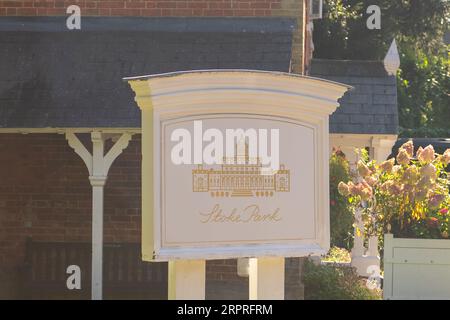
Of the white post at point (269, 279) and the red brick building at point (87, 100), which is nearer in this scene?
the white post at point (269, 279)

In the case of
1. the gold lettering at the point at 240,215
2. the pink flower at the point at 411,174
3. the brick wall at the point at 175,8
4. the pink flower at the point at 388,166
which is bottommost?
the gold lettering at the point at 240,215

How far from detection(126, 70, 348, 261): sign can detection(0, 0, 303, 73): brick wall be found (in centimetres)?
530

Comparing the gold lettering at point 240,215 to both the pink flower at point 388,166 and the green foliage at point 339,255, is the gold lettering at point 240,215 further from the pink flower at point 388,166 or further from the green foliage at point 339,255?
the green foliage at point 339,255

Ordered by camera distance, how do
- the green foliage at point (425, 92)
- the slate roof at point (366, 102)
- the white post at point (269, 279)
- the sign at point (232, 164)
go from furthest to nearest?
1. the green foliage at point (425, 92)
2. the slate roof at point (366, 102)
3. the white post at point (269, 279)
4. the sign at point (232, 164)

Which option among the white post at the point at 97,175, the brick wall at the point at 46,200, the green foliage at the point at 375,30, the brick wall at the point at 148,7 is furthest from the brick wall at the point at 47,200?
the green foliage at the point at 375,30

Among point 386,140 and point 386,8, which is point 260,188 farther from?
point 386,8

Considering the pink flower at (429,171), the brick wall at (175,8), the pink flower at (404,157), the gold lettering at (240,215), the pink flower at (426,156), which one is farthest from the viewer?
the brick wall at (175,8)

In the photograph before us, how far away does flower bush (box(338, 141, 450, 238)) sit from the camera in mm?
8883

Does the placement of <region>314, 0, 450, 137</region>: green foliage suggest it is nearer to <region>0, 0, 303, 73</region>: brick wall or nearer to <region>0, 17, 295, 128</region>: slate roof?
<region>0, 0, 303, 73</region>: brick wall

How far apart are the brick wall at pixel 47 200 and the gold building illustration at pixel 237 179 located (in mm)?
6221

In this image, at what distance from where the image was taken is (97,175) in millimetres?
11195

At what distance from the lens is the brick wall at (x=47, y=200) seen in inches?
504

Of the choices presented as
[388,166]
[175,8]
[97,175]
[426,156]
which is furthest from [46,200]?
[426,156]

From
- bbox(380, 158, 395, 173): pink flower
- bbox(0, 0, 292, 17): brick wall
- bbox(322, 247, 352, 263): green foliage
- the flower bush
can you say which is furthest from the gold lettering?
bbox(322, 247, 352, 263): green foliage
